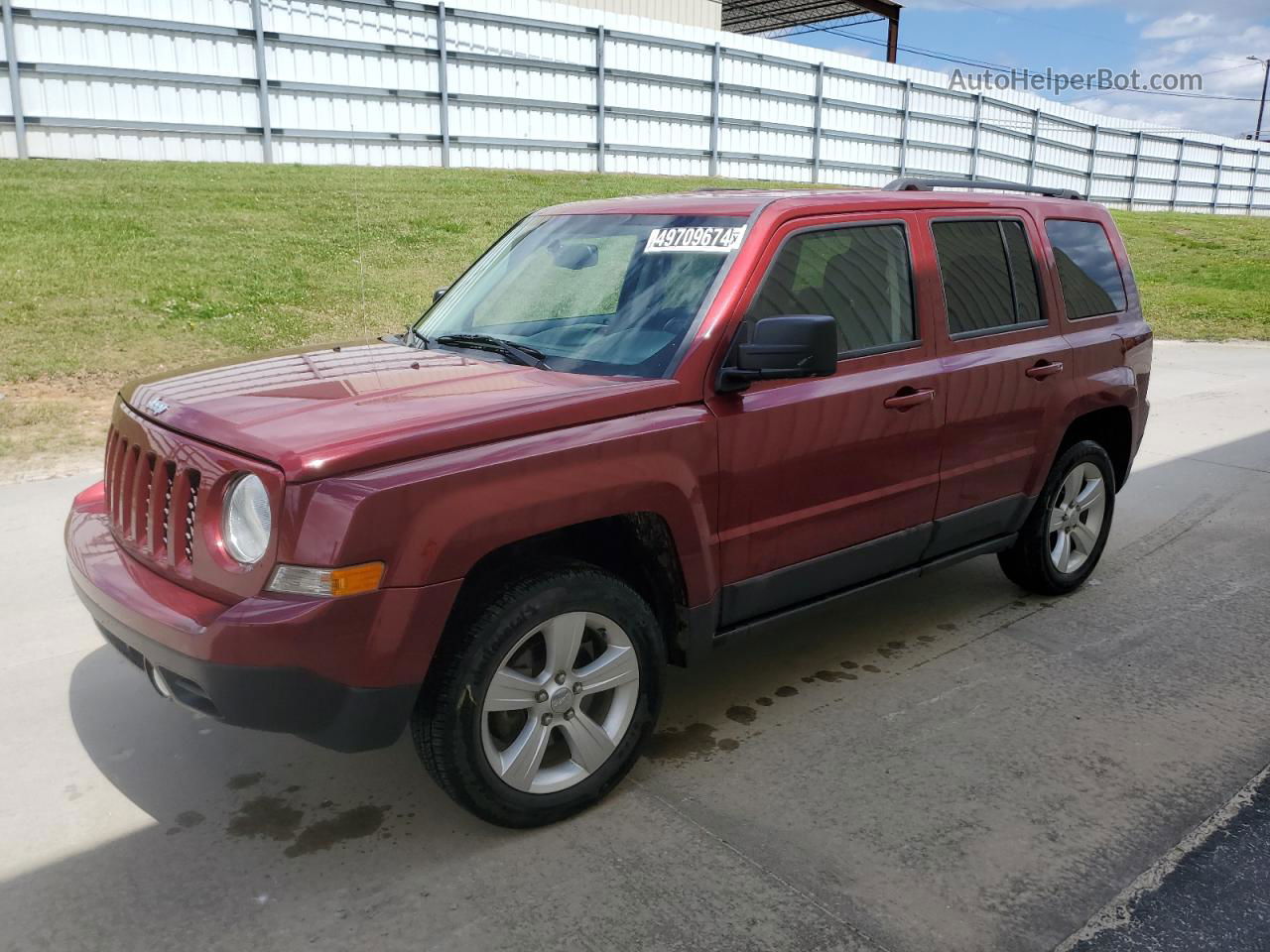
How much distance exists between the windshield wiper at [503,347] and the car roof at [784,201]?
2.38 feet

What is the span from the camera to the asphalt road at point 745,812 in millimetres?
2734

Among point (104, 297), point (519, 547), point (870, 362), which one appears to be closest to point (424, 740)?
point (519, 547)

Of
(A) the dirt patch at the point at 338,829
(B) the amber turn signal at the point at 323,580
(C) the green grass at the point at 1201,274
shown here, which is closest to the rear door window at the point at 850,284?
(B) the amber turn signal at the point at 323,580

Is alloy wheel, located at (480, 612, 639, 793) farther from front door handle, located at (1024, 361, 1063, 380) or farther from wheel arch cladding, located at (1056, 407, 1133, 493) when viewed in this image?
wheel arch cladding, located at (1056, 407, 1133, 493)

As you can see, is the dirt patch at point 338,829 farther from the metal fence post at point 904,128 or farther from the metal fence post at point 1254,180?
the metal fence post at point 1254,180

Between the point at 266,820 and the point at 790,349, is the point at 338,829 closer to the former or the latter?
the point at 266,820

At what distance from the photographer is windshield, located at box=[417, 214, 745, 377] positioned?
3473 millimetres

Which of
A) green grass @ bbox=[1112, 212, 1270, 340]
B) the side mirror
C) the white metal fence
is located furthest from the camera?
green grass @ bbox=[1112, 212, 1270, 340]

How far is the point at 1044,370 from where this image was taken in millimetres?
4504

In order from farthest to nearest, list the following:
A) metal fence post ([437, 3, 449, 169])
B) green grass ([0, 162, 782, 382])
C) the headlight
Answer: metal fence post ([437, 3, 449, 169])
green grass ([0, 162, 782, 382])
the headlight

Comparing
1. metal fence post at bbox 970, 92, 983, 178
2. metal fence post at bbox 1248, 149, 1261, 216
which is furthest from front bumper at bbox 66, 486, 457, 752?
metal fence post at bbox 1248, 149, 1261, 216

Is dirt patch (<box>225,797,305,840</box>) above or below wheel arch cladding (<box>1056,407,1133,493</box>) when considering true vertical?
below

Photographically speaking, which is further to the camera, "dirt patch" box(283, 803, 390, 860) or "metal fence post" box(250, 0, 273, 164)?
"metal fence post" box(250, 0, 273, 164)

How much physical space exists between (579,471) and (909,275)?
171cm
